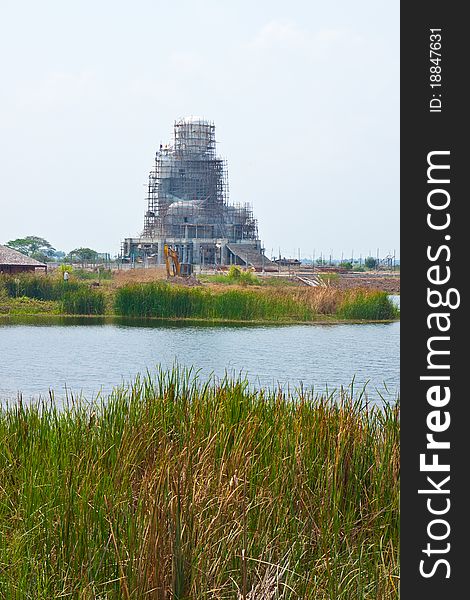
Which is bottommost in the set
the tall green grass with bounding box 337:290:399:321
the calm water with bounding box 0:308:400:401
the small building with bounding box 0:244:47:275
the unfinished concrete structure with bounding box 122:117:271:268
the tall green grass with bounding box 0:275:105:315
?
the calm water with bounding box 0:308:400:401

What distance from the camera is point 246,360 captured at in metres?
13.2

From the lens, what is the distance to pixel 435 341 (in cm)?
161

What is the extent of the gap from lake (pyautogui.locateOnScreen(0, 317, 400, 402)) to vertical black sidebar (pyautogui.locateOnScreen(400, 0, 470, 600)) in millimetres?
7410

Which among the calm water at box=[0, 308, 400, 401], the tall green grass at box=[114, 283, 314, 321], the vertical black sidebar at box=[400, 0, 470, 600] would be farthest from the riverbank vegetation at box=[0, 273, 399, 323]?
the vertical black sidebar at box=[400, 0, 470, 600]

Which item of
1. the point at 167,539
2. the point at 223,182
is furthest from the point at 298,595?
the point at 223,182

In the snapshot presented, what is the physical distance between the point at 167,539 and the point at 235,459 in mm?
699

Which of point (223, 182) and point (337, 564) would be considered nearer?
point (337, 564)

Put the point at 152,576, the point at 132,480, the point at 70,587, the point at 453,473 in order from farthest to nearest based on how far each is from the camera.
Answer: the point at 132,480 → the point at 70,587 → the point at 152,576 → the point at 453,473

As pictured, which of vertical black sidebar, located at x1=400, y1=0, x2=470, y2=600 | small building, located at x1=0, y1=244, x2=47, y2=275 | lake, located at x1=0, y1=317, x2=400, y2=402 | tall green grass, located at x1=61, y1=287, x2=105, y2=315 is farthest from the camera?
small building, located at x1=0, y1=244, x2=47, y2=275

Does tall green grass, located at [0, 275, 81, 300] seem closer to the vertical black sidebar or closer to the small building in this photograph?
the small building

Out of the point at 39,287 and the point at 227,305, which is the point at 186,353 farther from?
the point at 39,287

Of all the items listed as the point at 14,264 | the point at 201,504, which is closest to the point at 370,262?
the point at 14,264

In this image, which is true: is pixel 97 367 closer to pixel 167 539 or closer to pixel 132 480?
pixel 132 480

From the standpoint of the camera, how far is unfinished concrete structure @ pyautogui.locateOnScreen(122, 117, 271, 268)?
48281 mm
